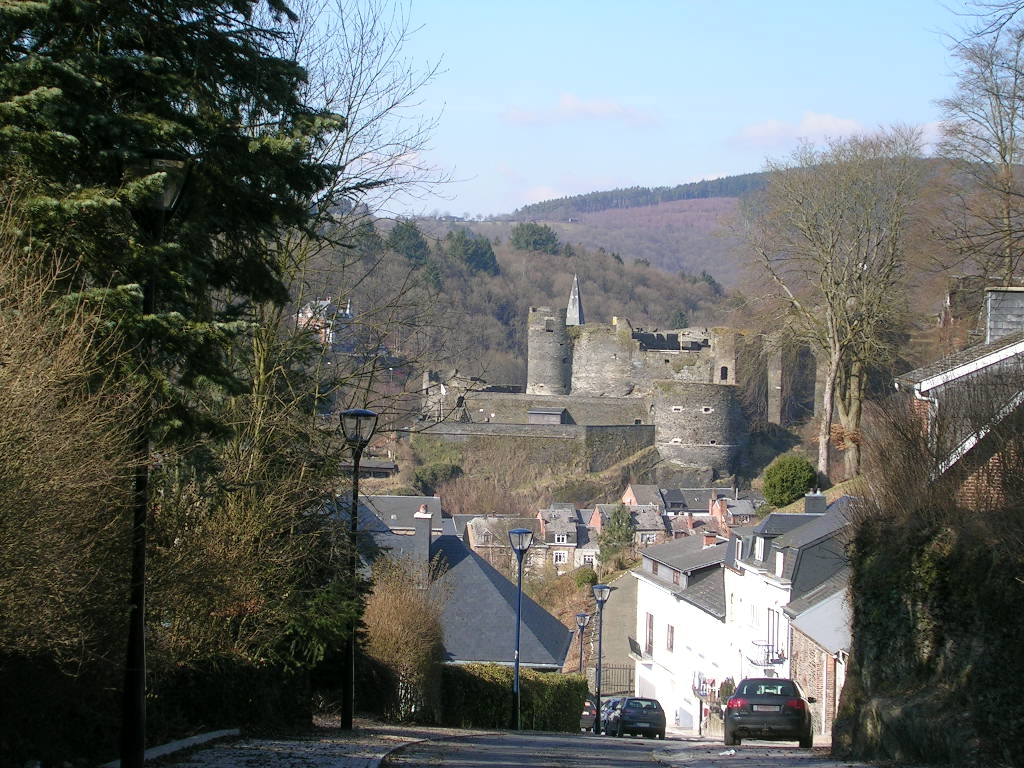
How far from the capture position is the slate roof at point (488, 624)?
80.2 feet

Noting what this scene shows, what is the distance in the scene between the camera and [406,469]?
52000 mm

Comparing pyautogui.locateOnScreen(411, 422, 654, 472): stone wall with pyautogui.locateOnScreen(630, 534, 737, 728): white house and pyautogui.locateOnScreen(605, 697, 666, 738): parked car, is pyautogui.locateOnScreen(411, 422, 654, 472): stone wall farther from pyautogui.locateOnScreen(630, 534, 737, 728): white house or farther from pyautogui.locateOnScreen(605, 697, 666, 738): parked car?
pyautogui.locateOnScreen(605, 697, 666, 738): parked car

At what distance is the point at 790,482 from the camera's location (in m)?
33.6

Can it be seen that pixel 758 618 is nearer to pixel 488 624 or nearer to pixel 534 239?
pixel 488 624

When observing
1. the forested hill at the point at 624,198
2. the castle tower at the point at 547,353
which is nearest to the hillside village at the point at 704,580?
the castle tower at the point at 547,353

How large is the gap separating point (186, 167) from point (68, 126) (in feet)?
3.89

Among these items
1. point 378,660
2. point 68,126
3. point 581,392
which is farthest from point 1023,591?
point 581,392

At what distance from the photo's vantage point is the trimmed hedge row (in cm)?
2056

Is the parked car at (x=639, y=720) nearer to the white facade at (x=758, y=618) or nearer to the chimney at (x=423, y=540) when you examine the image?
the white facade at (x=758, y=618)

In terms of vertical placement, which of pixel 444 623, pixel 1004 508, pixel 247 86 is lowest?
pixel 444 623

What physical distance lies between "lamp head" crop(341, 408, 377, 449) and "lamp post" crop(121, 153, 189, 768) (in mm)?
4498

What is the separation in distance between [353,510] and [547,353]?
48153 mm

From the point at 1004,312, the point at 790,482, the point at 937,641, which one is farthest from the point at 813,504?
the point at 937,641

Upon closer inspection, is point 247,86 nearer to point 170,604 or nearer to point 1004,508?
point 170,604
